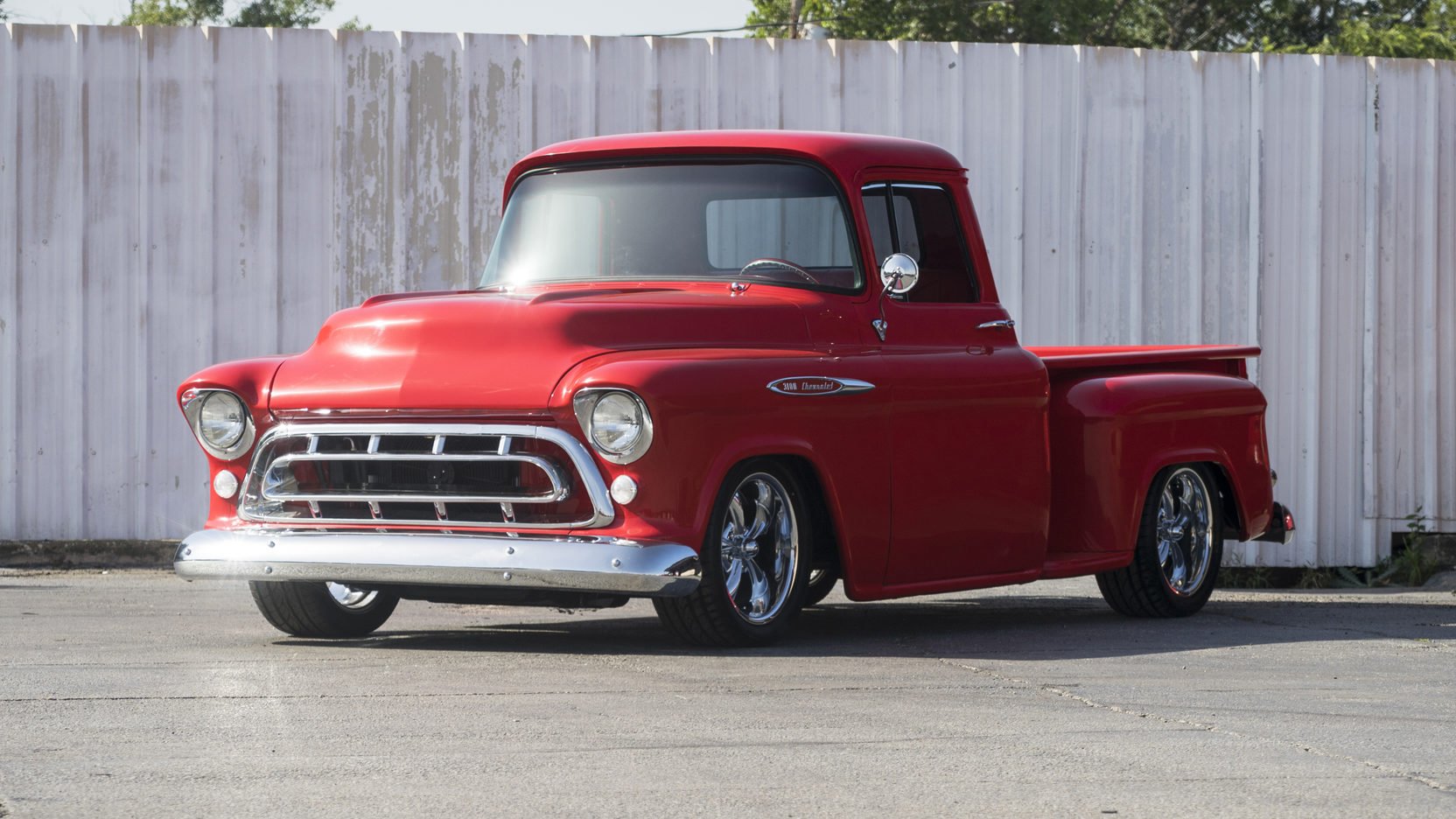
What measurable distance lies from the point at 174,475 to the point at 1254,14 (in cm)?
3065

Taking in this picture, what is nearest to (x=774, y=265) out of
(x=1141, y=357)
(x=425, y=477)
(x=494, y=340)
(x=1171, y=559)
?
(x=494, y=340)

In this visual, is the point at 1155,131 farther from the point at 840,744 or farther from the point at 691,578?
the point at 840,744

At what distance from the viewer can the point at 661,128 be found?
12.0 meters

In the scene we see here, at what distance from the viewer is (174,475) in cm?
1179

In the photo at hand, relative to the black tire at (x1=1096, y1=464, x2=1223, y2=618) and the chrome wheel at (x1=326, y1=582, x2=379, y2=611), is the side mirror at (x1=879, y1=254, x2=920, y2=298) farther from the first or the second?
the chrome wheel at (x1=326, y1=582, x2=379, y2=611)

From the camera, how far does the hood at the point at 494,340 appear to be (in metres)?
7.00

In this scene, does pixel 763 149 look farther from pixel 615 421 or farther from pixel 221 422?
pixel 221 422

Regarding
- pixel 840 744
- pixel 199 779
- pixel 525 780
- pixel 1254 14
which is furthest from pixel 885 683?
pixel 1254 14

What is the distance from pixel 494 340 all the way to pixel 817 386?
3.78 feet

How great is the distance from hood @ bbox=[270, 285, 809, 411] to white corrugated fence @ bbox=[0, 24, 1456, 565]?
4462 millimetres

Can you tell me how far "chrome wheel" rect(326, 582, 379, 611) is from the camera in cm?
805

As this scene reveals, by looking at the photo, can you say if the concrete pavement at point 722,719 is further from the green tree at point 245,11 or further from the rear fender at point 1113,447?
the green tree at point 245,11

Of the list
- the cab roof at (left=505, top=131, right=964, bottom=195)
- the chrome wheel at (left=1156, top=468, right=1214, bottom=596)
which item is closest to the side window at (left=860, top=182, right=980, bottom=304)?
the cab roof at (left=505, top=131, right=964, bottom=195)

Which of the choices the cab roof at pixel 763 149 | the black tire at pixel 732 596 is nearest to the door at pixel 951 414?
the cab roof at pixel 763 149
